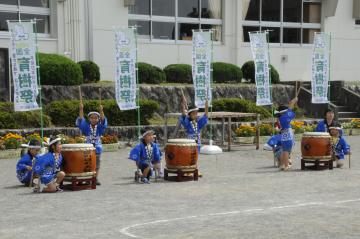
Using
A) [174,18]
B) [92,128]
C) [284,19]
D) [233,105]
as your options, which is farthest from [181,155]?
[284,19]

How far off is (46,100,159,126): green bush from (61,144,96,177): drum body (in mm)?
7562

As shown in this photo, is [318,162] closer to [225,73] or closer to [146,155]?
[146,155]

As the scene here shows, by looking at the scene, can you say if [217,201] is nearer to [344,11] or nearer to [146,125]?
[146,125]

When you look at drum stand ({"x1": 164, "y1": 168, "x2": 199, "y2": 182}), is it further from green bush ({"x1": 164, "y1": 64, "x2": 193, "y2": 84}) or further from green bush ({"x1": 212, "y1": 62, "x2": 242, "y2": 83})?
green bush ({"x1": 212, "y1": 62, "x2": 242, "y2": 83})

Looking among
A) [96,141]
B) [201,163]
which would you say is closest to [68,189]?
[96,141]


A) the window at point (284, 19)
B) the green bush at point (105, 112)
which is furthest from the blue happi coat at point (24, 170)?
the window at point (284, 19)

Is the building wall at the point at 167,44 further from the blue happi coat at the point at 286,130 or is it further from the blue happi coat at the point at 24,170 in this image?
the blue happi coat at the point at 286,130

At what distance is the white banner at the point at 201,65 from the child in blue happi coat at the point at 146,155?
5.84 metres

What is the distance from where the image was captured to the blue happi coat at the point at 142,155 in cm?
1297

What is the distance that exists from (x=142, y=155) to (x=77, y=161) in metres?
1.55

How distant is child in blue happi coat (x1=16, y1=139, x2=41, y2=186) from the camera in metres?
12.5

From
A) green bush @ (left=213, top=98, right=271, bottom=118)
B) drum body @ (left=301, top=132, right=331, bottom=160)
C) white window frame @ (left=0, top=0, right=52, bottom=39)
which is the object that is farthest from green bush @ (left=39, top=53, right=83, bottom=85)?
drum body @ (left=301, top=132, right=331, bottom=160)

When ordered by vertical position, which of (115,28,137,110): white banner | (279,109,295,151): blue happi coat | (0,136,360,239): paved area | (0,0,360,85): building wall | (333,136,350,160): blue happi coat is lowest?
(0,136,360,239): paved area

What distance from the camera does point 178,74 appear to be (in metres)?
25.4
